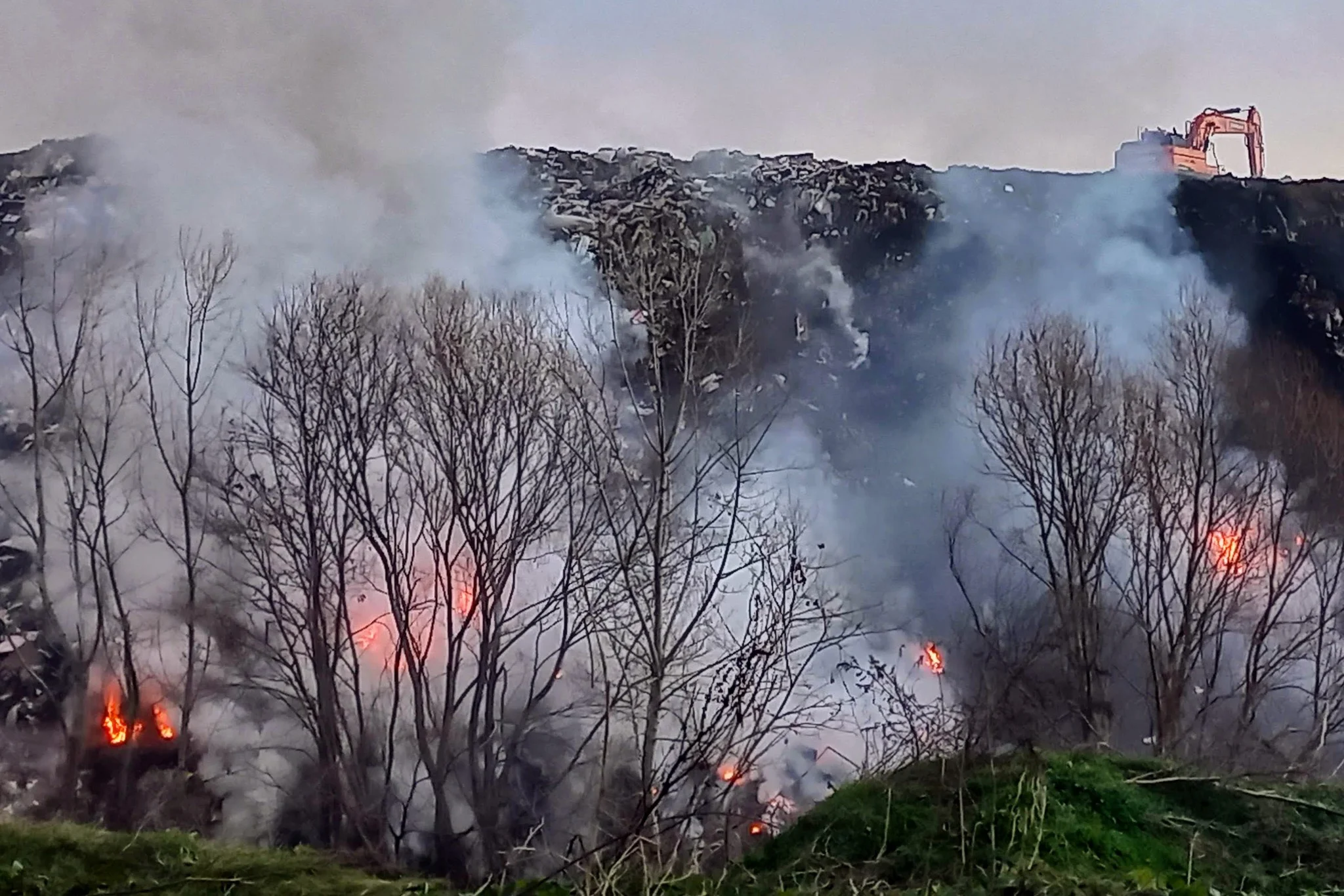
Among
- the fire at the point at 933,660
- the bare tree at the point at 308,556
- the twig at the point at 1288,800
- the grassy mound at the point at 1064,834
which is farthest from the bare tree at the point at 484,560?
the twig at the point at 1288,800

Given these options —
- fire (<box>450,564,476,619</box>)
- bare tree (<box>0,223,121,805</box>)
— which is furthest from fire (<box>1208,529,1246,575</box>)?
bare tree (<box>0,223,121,805</box>)

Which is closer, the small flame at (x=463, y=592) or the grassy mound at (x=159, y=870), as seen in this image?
the grassy mound at (x=159, y=870)

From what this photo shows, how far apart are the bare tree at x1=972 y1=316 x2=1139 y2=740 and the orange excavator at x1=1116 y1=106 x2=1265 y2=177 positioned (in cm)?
979

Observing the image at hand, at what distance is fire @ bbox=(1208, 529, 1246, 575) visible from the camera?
13.8m

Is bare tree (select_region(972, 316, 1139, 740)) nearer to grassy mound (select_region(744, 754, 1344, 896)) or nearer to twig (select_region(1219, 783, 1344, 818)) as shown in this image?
twig (select_region(1219, 783, 1344, 818))

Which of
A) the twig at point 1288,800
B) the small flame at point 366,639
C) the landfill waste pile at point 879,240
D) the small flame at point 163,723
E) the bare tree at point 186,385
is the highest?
the landfill waste pile at point 879,240

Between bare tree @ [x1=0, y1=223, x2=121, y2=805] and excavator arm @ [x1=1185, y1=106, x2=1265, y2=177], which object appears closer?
bare tree @ [x1=0, y1=223, x2=121, y2=805]

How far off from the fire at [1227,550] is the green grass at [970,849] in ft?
29.8

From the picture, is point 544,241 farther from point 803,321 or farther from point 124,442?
point 124,442

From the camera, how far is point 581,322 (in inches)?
621

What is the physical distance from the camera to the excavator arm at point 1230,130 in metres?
25.2

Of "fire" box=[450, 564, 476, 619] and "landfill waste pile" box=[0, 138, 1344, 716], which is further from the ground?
"landfill waste pile" box=[0, 138, 1344, 716]

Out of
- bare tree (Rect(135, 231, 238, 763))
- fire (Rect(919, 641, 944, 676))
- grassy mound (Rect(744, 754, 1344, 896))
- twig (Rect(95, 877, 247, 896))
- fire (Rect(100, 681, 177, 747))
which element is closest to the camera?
twig (Rect(95, 877, 247, 896))

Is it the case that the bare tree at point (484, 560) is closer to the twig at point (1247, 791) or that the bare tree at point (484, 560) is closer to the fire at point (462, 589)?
the fire at point (462, 589)
